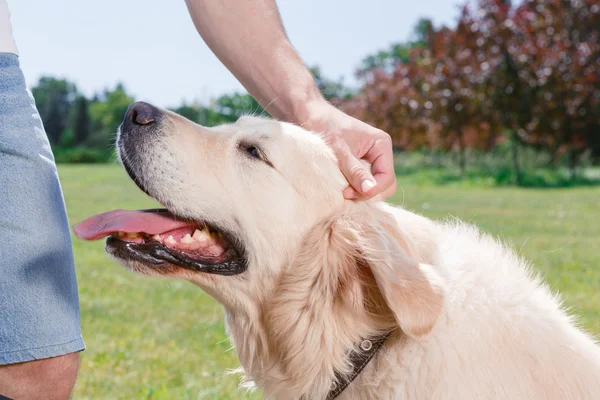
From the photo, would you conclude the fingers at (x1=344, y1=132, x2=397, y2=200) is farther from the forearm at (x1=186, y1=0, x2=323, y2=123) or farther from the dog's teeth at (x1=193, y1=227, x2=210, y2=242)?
the dog's teeth at (x1=193, y1=227, x2=210, y2=242)

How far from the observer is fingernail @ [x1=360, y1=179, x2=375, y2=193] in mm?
2573

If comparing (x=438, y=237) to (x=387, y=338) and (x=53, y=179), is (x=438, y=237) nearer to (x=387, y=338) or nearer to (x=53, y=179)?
(x=387, y=338)

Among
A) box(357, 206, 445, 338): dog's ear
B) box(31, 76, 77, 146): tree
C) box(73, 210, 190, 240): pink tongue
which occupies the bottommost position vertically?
box(31, 76, 77, 146): tree

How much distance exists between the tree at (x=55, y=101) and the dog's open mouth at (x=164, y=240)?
197 feet

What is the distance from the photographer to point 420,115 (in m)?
29.6

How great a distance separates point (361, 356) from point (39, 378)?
1098mm

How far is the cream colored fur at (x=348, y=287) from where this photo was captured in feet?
7.75

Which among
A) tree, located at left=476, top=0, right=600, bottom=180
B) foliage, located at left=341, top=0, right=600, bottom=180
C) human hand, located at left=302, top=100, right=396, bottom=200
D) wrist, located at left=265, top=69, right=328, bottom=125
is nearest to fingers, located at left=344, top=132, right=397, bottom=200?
human hand, located at left=302, top=100, right=396, bottom=200

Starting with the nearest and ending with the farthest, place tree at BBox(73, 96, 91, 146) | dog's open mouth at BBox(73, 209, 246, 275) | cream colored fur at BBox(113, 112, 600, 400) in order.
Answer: cream colored fur at BBox(113, 112, 600, 400)
dog's open mouth at BBox(73, 209, 246, 275)
tree at BBox(73, 96, 91, 146)

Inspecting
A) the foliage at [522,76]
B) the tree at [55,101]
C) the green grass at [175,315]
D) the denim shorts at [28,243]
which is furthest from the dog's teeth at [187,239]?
the tree at [55,101]

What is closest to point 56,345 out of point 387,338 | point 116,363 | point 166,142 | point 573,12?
point 166,142

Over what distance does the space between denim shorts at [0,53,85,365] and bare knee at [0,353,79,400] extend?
4 centimetres

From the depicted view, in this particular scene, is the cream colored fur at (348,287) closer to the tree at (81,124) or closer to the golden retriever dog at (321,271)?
the golden retriever dog at (321,271)

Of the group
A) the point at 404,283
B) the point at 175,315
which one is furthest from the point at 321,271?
the point at 175,315
